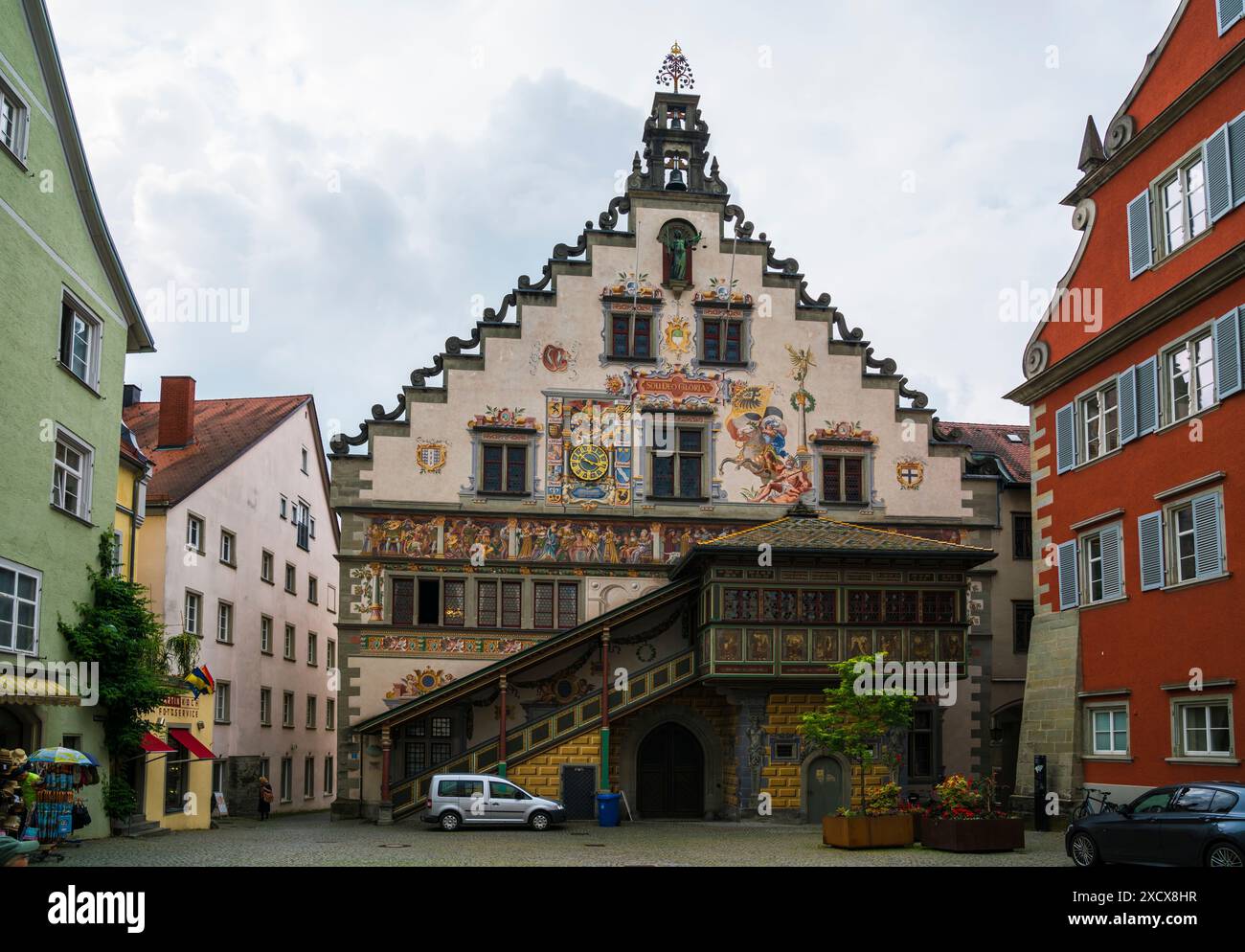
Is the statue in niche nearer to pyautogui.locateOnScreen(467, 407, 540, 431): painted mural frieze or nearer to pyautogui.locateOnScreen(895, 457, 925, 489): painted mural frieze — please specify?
pyautogui.locateOnScreen(467, 407, 540, 431): painted mural frieze

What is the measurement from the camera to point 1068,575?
2814 cm

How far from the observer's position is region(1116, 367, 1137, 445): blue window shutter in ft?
84.1

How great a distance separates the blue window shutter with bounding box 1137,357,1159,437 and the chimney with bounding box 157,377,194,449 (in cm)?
2805

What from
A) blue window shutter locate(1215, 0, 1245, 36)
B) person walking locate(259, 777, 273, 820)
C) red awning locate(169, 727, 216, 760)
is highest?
blue window shutter locate(1215, 0, 1245, 36)

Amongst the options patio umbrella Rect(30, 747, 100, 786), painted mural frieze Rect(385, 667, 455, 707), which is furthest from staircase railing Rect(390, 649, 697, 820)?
Answer: patio umbrella Rect(30, 747, 100, 786)

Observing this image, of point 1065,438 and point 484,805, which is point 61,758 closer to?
point 484,805

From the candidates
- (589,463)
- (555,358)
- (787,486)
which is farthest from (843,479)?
(555,358)

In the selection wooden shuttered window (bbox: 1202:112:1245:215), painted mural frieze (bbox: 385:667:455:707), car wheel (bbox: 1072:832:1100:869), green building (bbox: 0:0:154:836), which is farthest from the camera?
painted mural frieze (bbox: 385:667:455:707)

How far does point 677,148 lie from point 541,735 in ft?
58.1
